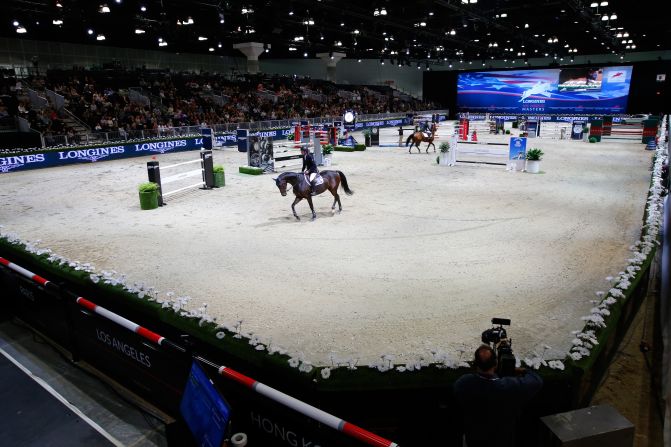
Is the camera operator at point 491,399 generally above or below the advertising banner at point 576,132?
below

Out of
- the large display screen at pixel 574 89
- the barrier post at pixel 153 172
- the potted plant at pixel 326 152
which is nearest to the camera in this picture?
the barrier post at pixel 153 172

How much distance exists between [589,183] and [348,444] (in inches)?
611

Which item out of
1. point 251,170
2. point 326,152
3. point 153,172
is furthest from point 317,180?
point 326,152

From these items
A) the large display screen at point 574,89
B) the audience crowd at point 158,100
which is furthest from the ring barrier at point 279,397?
the large display screen at point 574,89

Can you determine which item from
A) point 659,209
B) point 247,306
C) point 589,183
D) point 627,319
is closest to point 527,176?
point 589,183

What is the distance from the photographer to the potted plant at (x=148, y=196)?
12352 mm

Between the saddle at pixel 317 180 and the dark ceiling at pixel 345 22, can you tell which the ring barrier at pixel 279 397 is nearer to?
the saddle at pixel 317 180

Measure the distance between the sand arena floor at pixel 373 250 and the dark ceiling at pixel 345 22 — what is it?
46.6ft

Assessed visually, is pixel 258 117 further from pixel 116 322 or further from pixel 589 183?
pixel 116 322

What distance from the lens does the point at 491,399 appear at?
2924 mm

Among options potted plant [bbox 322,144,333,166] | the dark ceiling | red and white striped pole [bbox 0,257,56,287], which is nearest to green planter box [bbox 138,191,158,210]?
red and white striped pole [bbox 0,257,56,287]

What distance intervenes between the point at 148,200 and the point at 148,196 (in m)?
0.12

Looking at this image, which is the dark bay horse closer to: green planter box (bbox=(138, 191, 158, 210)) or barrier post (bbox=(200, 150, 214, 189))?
green planter box (bbox=(138, 191, 158, 210))

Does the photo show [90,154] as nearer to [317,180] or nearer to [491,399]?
[317,180]
